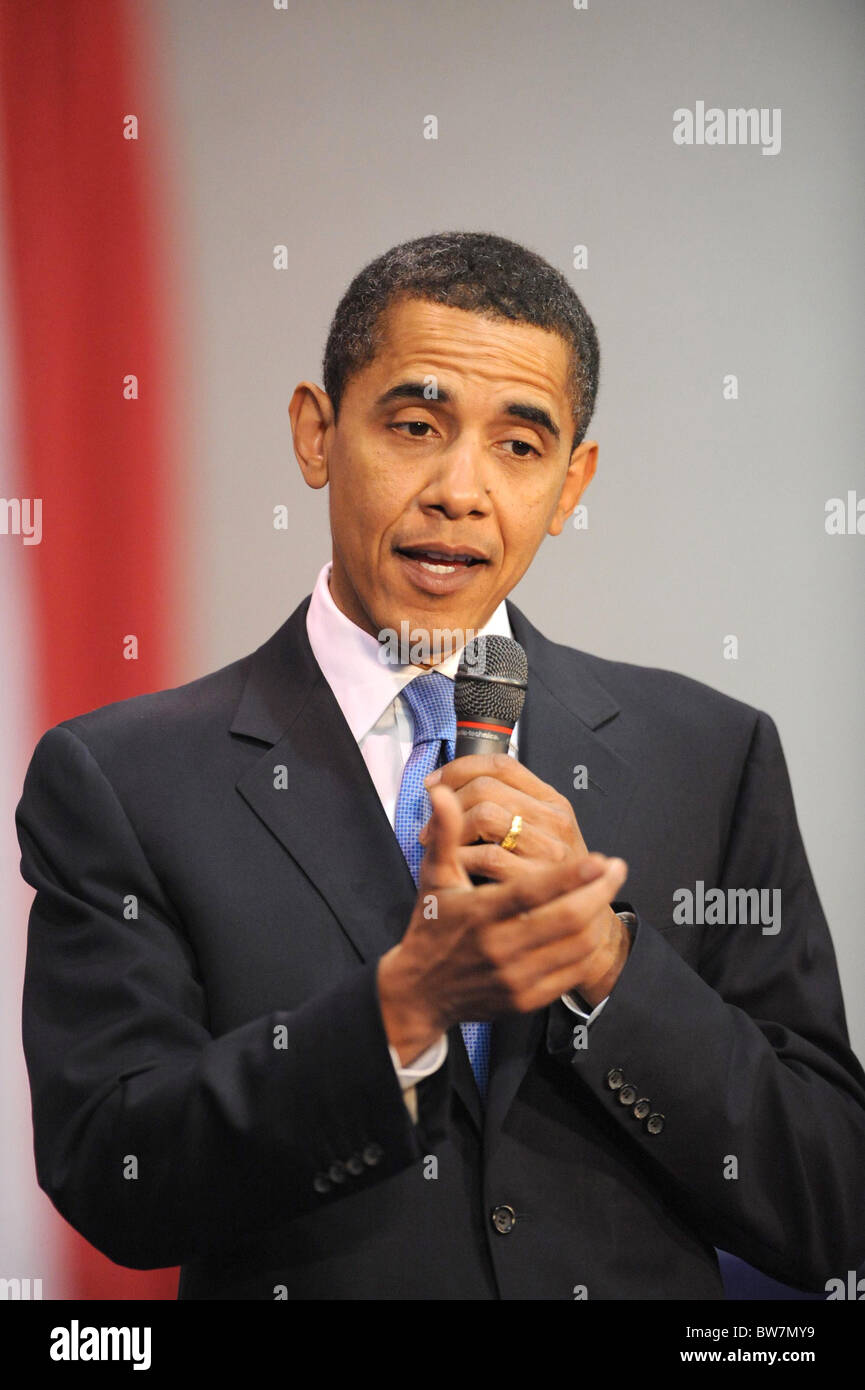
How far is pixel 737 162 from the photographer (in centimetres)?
289

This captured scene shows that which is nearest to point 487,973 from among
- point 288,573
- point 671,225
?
point 288,573

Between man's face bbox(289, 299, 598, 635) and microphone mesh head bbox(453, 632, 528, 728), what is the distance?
0.28m

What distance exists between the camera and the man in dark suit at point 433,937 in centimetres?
151

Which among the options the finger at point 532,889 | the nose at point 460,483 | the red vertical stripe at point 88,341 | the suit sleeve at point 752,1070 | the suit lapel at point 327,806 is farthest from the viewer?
the red vertical stripe at point 88,341

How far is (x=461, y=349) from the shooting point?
1891mm

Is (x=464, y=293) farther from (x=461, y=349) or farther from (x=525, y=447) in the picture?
(x=525, y=447)

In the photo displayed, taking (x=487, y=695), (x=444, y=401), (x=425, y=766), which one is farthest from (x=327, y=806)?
(x=444, y=401)

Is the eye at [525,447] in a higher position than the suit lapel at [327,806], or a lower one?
higher

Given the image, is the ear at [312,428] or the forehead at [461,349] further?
the ear at [312,428]

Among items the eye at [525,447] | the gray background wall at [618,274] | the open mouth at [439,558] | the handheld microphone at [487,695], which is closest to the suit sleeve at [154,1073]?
the handheld microphone at [487,695]

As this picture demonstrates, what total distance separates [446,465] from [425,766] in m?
0.39

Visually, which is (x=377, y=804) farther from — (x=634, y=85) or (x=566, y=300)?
(x=634, y=85)

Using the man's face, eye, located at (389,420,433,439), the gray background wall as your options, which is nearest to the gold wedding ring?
the man's face

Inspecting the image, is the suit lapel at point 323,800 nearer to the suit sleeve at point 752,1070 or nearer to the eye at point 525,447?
the suit sleeve at point 752,1070
